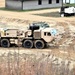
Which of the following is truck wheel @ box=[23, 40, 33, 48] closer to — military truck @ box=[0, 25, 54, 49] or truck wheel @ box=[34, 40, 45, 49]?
military truck @ box=[0, 25, 54, 49]

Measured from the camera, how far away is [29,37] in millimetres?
20594

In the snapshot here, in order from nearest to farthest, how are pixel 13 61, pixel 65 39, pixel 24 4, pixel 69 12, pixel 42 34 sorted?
pixel 13 61 → pixel 42 34 → pixel 65 39 → pixel 69 12 → pixel 24 4

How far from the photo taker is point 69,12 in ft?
125

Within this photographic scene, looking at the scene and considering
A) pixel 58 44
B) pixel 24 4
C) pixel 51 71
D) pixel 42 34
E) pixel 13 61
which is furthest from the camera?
pixel 24 4

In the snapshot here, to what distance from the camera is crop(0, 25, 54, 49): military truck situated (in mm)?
20375

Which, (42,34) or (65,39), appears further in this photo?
(65,39)

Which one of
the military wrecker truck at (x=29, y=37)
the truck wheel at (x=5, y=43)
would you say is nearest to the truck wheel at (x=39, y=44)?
the military wrecker truck at (x=29, y=37)

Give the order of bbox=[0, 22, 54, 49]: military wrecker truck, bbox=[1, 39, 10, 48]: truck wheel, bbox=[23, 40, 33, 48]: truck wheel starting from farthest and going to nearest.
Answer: bbox=[1, 39, 10, 48]: truck wheel → bbox=[23, 40, 33, 48]: truck wheel → bbox=[0, 22, 54, 49]: military wrecker truck

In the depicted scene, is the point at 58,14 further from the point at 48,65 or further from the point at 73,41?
the point at 48,65

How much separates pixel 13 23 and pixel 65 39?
995 cm

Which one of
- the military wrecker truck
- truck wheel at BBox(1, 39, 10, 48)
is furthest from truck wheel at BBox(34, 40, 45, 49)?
truck wheel at BBox(1, 39, 10, 48)

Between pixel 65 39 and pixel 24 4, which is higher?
pixel 24 4

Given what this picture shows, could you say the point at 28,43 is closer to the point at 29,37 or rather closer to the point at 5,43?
the point at 29,37

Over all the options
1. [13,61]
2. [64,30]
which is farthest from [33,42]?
[13,61]
